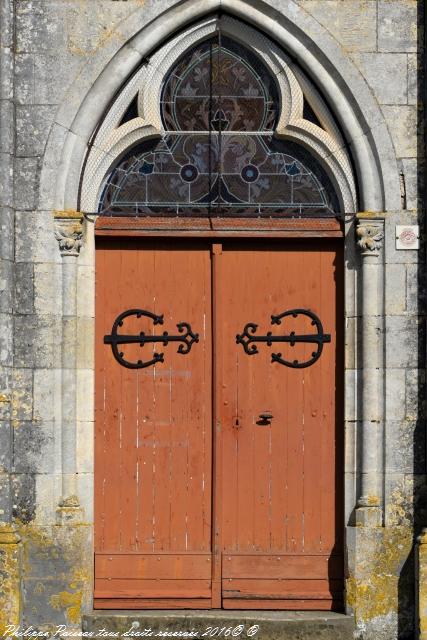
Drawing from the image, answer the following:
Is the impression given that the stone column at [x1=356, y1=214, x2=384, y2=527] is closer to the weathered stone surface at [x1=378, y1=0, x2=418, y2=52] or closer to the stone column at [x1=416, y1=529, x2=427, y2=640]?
the stone column at [x1=416, y1=529, x2=427, y2=640]

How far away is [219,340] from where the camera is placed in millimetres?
9203

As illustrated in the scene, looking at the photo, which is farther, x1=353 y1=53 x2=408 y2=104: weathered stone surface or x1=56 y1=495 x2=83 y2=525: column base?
x1=353 y1=53 x2=408 y2=104: weathered stone surface

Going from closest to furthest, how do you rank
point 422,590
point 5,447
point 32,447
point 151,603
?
point 422,590 < point 5,447 < point 32,447 < point 151,603

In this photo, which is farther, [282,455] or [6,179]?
[282,455]

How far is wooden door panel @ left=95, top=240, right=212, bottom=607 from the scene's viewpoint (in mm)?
9180

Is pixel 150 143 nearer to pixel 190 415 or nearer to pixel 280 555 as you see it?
pixel 190 415

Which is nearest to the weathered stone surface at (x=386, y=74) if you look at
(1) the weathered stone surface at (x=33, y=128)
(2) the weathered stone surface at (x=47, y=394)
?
(1) the weathered stone surface at (x=33, y=128)

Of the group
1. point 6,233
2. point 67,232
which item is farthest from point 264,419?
point 6,233

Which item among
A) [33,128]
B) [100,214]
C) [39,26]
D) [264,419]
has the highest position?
[39,26]

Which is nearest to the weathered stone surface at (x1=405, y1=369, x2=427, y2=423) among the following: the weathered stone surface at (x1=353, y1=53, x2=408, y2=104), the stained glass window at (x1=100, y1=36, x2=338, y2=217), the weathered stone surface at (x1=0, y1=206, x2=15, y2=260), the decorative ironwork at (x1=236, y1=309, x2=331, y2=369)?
the decorative ironwork at (x1=236, y1=309, x2=331, y2=369)

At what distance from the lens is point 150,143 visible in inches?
364

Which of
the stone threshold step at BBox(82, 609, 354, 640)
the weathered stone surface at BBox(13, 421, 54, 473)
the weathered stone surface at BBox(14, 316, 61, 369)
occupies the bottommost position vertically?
the stone threshold step at BBox(82, 609, 354, 640)

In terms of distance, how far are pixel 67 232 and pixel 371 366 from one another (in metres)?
2.20

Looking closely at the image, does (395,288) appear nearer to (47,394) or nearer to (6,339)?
(47,394)
